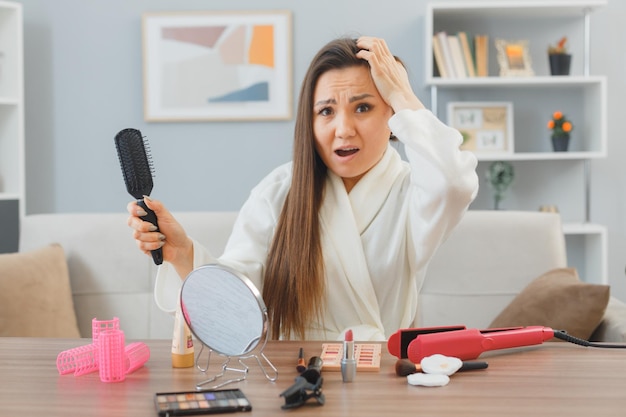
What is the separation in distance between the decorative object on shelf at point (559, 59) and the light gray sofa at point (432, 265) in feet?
4.47

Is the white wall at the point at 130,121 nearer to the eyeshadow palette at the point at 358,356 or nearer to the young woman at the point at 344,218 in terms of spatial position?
the young woman at the point at 344,218

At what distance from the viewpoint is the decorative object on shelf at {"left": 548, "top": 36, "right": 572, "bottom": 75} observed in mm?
3727

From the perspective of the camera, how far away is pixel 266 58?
13.0 ft

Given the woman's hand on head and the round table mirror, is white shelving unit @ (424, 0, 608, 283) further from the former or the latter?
the round table mirror

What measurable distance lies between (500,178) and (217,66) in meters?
1.50

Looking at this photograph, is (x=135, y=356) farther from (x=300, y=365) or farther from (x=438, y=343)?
(x=438, y=343)

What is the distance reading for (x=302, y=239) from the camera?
178cm

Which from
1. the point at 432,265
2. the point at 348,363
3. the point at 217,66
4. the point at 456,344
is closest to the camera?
the point at 348,363

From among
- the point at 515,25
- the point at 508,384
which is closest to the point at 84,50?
the point at 515,25

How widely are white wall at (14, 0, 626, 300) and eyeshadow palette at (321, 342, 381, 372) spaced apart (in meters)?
2.66

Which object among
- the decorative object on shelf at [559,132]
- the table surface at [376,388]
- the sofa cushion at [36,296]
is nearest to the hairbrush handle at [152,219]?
the table surface at [376,388]

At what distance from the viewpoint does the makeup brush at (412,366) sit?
1199mm

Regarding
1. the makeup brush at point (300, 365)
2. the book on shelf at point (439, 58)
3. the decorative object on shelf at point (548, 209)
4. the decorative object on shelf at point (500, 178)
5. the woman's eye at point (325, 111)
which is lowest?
the makeup brush at point (300, 365)

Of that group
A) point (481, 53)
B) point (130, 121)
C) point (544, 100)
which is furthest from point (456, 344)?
point (130, 121)
